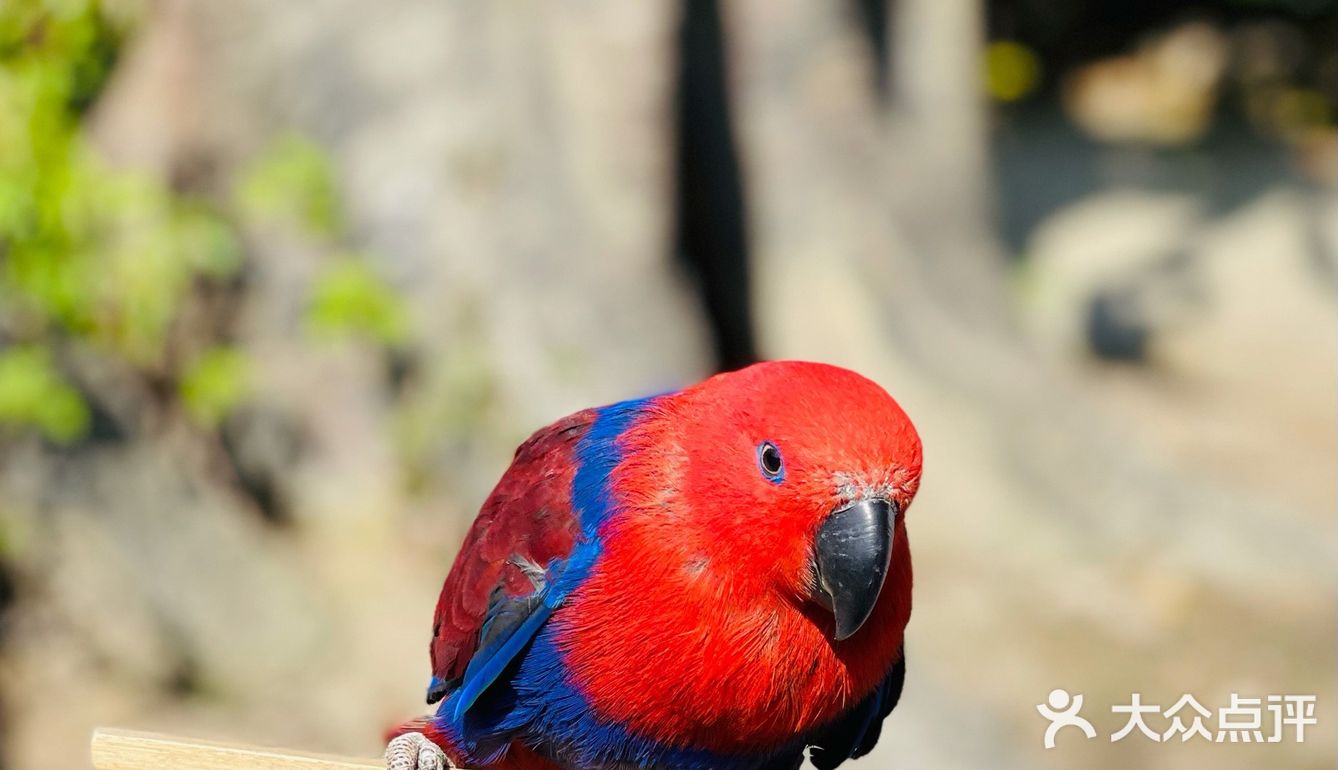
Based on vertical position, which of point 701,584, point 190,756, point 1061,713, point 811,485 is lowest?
point 1061,713

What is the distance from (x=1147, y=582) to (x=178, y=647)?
463cm

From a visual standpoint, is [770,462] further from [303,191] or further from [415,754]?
[303,191]

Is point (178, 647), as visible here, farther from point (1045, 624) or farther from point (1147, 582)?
point (1147, 582)

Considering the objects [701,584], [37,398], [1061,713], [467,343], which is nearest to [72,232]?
[37,398]

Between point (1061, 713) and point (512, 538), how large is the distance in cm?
434

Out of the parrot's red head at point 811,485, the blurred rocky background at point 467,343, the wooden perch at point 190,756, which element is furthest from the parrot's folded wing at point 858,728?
the blurred rocky background at point 467,343

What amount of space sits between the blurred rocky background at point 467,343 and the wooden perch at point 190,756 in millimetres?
2891

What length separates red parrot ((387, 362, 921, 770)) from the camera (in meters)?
2.07

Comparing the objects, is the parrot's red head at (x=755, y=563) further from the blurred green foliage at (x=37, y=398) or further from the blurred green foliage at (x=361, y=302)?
the blurred green foliage at (x=361, y=302)

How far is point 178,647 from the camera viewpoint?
5.12 m

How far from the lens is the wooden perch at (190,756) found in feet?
6.90

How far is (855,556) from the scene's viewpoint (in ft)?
6.70

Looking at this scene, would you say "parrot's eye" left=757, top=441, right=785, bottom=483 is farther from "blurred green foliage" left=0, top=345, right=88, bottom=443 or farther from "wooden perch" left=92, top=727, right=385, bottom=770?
"blurred green foliage" left=0, top=345, right=88, bottom=443

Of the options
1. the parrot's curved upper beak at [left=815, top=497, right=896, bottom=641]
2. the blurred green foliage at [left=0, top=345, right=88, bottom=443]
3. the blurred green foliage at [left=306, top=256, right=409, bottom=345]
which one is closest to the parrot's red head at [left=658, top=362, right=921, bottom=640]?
the parrot's curved upper beak at [left=815, top=497, right=896, bottom=641]
